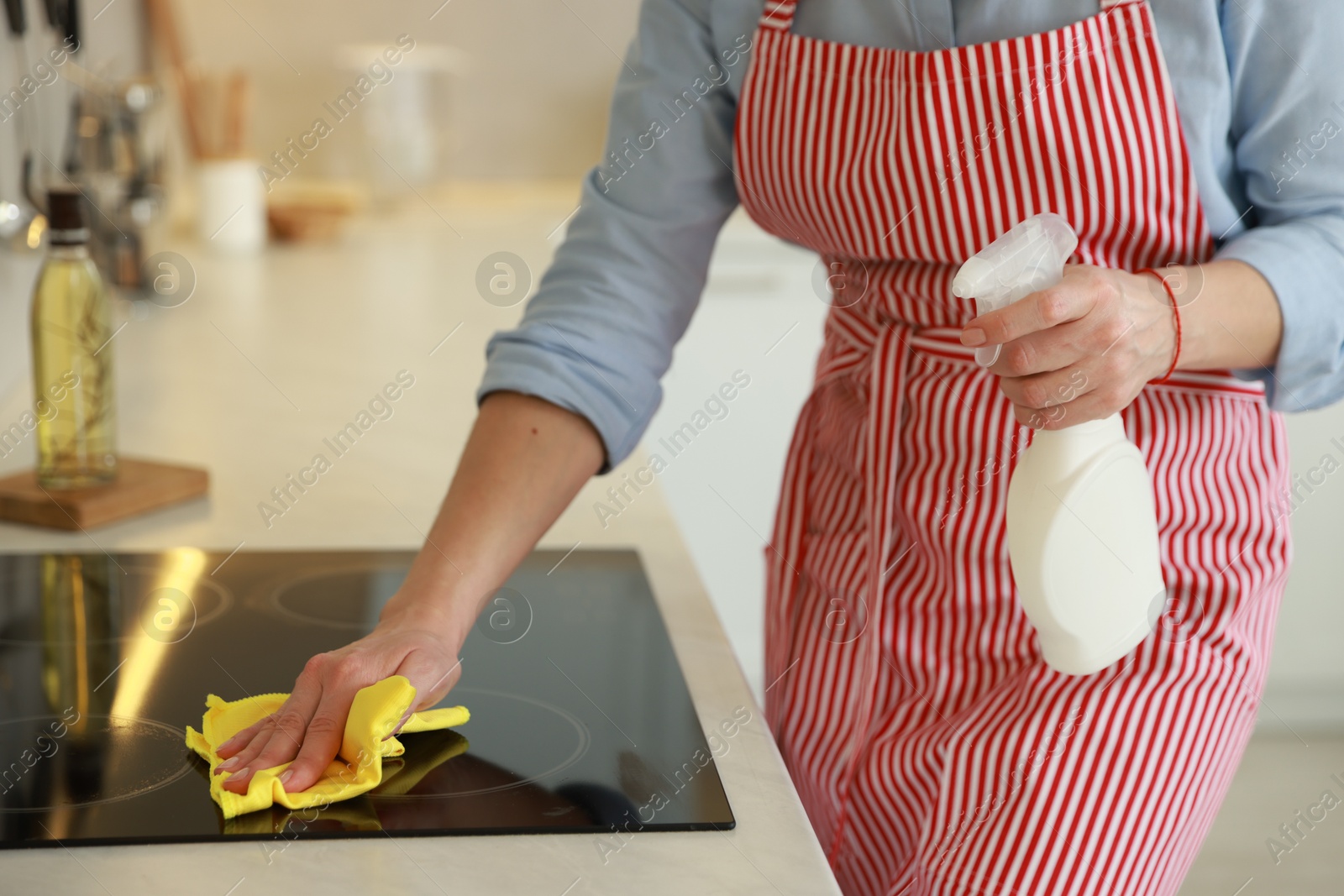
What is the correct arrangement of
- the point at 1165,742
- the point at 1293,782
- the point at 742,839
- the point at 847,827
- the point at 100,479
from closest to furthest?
the point at 742,839, the point at 1165,742, the point at 847,827, the point at 100,479, the point at 1293,782

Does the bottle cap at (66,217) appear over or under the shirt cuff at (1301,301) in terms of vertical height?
under

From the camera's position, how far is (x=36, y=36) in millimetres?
1415

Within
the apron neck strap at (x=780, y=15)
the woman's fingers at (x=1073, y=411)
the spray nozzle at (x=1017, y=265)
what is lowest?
Result: the woman's fingers at (x=1073, y=411)

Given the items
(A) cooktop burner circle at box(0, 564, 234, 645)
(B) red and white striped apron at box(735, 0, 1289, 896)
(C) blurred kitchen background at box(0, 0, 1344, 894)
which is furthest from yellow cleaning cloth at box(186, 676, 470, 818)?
(C) blurred kitchen background at box(0, 0, 1344, 894)

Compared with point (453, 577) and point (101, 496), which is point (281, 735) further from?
point (101, 496)

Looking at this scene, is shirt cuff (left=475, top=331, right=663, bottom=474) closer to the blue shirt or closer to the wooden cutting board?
the blue shirt

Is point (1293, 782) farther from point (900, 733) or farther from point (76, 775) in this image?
point (76, 775)

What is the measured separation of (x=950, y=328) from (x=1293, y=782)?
170 cm

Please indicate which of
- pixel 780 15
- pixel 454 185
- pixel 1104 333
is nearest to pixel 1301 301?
pixel 1104 333

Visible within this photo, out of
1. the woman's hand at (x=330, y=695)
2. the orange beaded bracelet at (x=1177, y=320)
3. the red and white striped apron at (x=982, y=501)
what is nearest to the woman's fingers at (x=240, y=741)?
the woman's hand at (x=330, y=695)

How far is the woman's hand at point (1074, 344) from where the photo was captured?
2.00ft

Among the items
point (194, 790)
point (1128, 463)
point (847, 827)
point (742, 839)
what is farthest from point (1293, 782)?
point (194, 790)

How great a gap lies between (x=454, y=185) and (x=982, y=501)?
2.20 m

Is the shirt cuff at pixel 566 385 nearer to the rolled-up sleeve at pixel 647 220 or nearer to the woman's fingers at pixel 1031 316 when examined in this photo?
the rolled-up sleeve at pixel 647 220
